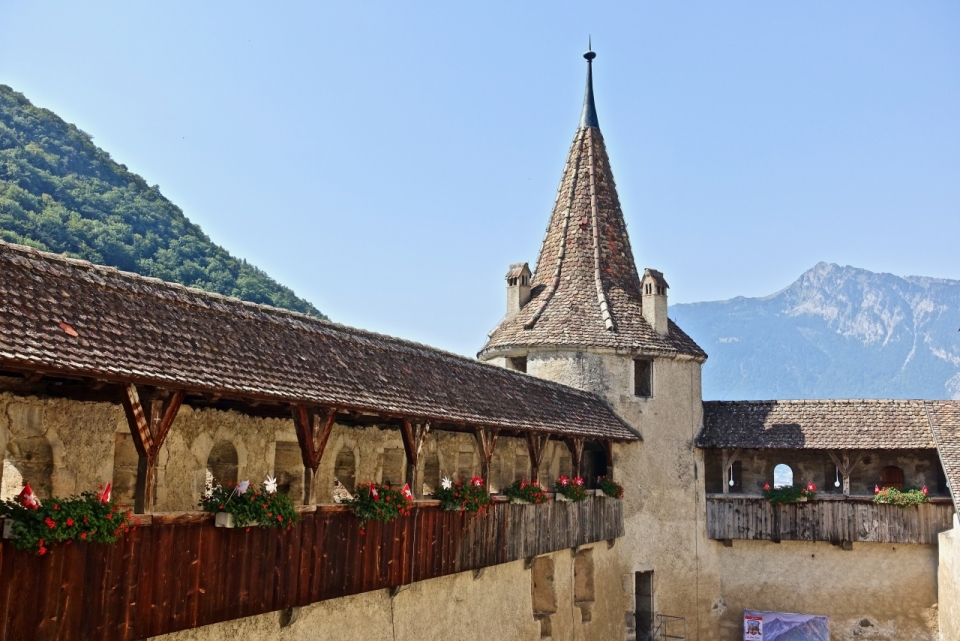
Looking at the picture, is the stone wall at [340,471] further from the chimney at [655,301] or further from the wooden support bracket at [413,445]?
the chimney at [655,301]

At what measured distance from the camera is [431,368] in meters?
16.6

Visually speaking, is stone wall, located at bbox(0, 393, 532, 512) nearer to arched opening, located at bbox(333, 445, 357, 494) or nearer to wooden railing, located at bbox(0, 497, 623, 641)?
arched opening, located at bbox(333, 445, 357, 494)

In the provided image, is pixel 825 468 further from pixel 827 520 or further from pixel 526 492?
pixel 526 492

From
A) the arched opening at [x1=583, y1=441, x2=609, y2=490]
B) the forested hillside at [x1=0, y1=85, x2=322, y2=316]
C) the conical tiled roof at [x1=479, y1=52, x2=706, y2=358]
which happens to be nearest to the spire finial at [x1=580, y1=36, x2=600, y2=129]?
the conical tiled roof at [x1=479, y1=52, x2=706, y2=358]

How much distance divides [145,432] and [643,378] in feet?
51.9

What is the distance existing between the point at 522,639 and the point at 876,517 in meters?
9.35

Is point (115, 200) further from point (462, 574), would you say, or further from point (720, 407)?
point (462, 574)

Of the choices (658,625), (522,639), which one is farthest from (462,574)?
(658,625)

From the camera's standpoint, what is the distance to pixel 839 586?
24.3m

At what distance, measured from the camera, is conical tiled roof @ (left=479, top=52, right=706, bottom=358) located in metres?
24.3

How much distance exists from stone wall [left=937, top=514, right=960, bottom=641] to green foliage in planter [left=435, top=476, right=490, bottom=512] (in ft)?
37.5

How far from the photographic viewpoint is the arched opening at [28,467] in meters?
10.4

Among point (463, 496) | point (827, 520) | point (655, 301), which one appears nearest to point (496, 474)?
point (463, 496)

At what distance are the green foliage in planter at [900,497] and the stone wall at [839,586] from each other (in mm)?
1168
